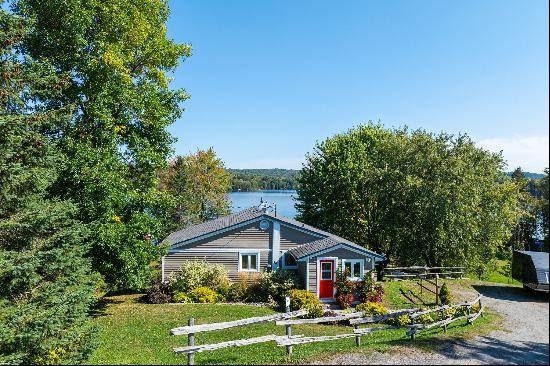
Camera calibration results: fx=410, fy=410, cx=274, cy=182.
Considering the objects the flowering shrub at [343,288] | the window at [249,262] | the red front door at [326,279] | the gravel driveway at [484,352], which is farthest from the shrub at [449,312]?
the window at [249,262]

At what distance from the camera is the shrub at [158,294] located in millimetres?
25203

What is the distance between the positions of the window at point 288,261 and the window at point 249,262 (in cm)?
A: 184

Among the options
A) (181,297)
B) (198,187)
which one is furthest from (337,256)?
(198,187)

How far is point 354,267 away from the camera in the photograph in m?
27.2

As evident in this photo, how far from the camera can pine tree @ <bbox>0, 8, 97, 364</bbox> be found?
13969mm

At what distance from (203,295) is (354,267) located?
997 cm

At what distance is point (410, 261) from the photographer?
34.8 meters

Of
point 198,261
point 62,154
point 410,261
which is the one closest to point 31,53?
point 62,154

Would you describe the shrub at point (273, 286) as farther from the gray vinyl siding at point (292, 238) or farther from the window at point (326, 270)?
the gray vinyl siding at point (292, 238)

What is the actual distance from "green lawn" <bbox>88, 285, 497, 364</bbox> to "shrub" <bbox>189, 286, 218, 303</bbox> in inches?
45.6

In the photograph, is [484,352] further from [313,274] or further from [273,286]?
[273,286]

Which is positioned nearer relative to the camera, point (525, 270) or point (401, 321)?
point (401, 321)

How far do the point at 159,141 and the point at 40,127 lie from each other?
231 inches

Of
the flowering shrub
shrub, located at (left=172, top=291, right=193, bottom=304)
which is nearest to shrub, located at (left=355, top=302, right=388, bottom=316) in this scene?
the flowering shrub
